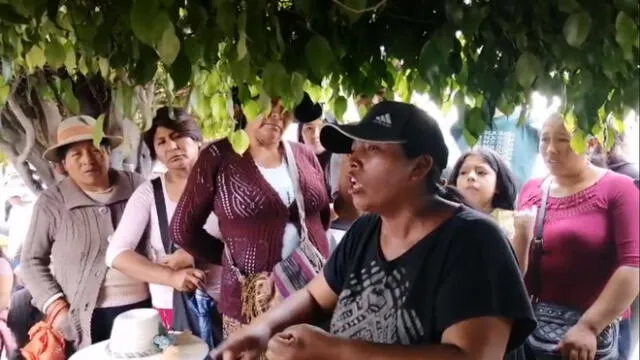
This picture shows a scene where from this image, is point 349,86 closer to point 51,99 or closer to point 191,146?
point 191,146

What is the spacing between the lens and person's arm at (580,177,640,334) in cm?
115

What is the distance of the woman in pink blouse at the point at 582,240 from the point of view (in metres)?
1.17

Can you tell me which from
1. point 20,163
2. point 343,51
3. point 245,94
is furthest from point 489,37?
point 20,163

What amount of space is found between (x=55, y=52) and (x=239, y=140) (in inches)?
16.5

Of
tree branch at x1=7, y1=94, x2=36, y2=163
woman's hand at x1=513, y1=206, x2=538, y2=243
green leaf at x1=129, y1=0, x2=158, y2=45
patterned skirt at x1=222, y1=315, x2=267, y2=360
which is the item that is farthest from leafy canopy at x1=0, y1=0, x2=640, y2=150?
patterned skirt at x1=222, y1=315, x2=267, y2=360

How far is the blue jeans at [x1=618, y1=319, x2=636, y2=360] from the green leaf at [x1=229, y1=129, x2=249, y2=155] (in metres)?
0.79

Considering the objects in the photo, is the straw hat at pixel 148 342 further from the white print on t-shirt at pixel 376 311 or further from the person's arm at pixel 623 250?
the person's arm at pixel 623 250

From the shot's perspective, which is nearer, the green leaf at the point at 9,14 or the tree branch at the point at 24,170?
the green leaf at the point at 9,14

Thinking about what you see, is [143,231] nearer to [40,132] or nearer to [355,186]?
[40,132]

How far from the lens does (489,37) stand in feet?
3.13

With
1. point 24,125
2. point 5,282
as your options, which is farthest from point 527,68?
point 5,282

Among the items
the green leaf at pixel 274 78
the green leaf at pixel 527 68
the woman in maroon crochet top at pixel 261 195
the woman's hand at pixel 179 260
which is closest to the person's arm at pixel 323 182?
the woman in maroon crochet top at pixel 261 195

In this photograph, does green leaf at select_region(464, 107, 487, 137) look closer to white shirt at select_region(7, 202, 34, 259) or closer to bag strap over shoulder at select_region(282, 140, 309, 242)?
bag strap over shoulder at select_region(282, 140, 309, 242)

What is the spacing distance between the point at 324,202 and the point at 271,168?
136 mm
